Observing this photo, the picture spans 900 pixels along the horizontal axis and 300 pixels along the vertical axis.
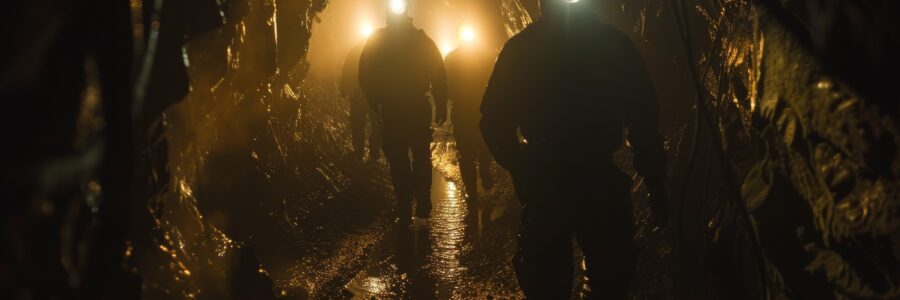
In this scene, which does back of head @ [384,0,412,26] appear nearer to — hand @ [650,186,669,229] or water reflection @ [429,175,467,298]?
water reflection @ [429,175,467,298]

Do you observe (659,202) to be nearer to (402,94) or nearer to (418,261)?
(418,261)

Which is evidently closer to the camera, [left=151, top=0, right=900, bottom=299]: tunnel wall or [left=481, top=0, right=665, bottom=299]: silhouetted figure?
[left=151, top=0, right=900, bottom=299]: tunnel wall

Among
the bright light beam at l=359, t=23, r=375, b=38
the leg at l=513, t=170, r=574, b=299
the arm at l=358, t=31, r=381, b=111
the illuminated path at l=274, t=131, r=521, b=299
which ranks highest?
the bright light beam at l=359, t=23, r=375, b=38

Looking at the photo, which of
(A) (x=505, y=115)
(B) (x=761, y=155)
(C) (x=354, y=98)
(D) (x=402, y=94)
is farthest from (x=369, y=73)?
(B) (x=761, y=155)

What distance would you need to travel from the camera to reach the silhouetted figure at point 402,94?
5605mm

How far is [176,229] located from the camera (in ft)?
8.97

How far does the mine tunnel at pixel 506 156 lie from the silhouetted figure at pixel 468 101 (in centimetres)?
93

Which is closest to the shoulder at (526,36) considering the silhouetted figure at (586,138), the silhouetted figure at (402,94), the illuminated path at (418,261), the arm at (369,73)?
the silhouetted figure at (586,138)

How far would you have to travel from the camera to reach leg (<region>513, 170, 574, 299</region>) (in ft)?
9.73

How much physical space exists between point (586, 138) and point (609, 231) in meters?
0.47

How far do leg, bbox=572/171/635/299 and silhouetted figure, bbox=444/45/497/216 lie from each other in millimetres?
3773

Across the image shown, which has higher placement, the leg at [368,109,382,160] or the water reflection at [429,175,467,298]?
the leg at [368,109,382,160]

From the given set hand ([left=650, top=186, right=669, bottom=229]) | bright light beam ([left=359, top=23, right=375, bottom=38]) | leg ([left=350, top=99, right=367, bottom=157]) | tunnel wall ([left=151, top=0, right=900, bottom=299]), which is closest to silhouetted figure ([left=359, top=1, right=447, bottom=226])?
tunnel wall ([left=151, top=0, right=900, bottom=299])

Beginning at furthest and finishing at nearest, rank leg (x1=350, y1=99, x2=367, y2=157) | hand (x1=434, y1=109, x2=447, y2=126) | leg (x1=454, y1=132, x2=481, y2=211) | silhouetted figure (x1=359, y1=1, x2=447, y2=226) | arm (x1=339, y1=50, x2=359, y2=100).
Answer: leg (x1=350, y1=99, x2=367, y2=157), arm (x1=339, y1=50, x2=359, y2=100), leg (x1=454, y1=132, x2=481, y2=211), hand (x1=434, y1=109, x2=447, y2=126), silhouetted figure (x1=359, y1=1, x2=447, y2=226)
